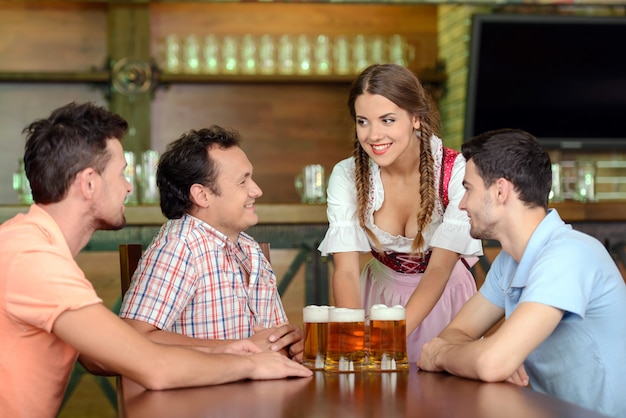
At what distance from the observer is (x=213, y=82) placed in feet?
17.2

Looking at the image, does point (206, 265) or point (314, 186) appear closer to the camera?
point (206, 265)

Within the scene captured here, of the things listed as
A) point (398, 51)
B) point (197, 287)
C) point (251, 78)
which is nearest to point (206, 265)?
point (197, 287)

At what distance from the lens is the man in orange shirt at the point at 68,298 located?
1.55 m

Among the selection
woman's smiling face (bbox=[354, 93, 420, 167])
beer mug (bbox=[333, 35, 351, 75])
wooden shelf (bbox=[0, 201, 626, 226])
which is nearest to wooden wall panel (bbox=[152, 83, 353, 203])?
beer mug (bbox=[333, 35, 351, 75])

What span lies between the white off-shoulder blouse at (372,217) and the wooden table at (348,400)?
79 centimetres

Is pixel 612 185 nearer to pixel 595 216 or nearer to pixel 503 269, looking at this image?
pixel 595 216

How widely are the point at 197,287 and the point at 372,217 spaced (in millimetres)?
668

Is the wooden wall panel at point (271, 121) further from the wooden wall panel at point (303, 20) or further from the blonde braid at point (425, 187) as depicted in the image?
the blonde braid at point (425, 187)

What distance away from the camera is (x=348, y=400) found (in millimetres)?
1462

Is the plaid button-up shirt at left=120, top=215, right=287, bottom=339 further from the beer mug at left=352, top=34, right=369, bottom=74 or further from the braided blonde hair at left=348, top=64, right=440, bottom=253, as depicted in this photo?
the beer mug at left=352, top=34, right=369, bottom=74

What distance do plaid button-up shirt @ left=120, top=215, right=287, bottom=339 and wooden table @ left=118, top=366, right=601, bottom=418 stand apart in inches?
14.1

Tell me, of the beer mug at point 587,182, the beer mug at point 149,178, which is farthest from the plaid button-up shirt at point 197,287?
the beer mug at point 587,182

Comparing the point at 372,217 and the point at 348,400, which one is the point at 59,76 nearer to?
the point at 372,217

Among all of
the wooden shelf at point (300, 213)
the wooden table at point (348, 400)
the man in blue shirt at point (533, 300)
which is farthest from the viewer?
the wooden shelf at point (300, 213)
